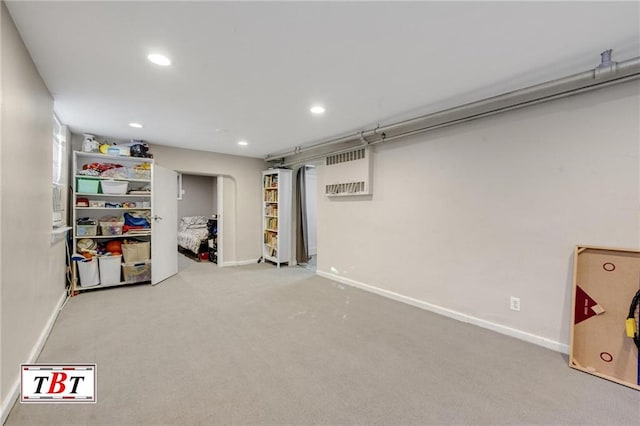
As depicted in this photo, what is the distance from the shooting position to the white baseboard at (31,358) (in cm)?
160

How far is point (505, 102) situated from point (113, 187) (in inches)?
203

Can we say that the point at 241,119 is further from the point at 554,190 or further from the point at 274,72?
the point at 554,190

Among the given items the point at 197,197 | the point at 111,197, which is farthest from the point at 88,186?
the point at 197,197

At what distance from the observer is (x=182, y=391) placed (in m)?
1.84

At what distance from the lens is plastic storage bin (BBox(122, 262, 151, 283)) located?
4.23 m

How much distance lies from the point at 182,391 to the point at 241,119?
279 centimetres

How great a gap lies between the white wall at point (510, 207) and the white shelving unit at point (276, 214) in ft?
7.52

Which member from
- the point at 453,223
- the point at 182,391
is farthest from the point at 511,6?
the point at 182,391

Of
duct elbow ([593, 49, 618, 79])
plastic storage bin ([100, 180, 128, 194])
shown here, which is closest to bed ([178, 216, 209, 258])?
plastic storage bin ([100, 180, 128, 194])

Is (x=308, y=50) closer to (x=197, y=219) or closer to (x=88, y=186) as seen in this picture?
(x=88, y=186)

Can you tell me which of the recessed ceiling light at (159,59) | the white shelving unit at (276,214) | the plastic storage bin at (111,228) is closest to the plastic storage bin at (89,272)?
the plastic storage bin at (111,228)

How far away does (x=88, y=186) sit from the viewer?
409 centimetres

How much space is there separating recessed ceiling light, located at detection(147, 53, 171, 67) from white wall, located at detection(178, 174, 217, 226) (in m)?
6.90

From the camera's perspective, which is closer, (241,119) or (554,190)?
(554,190)
